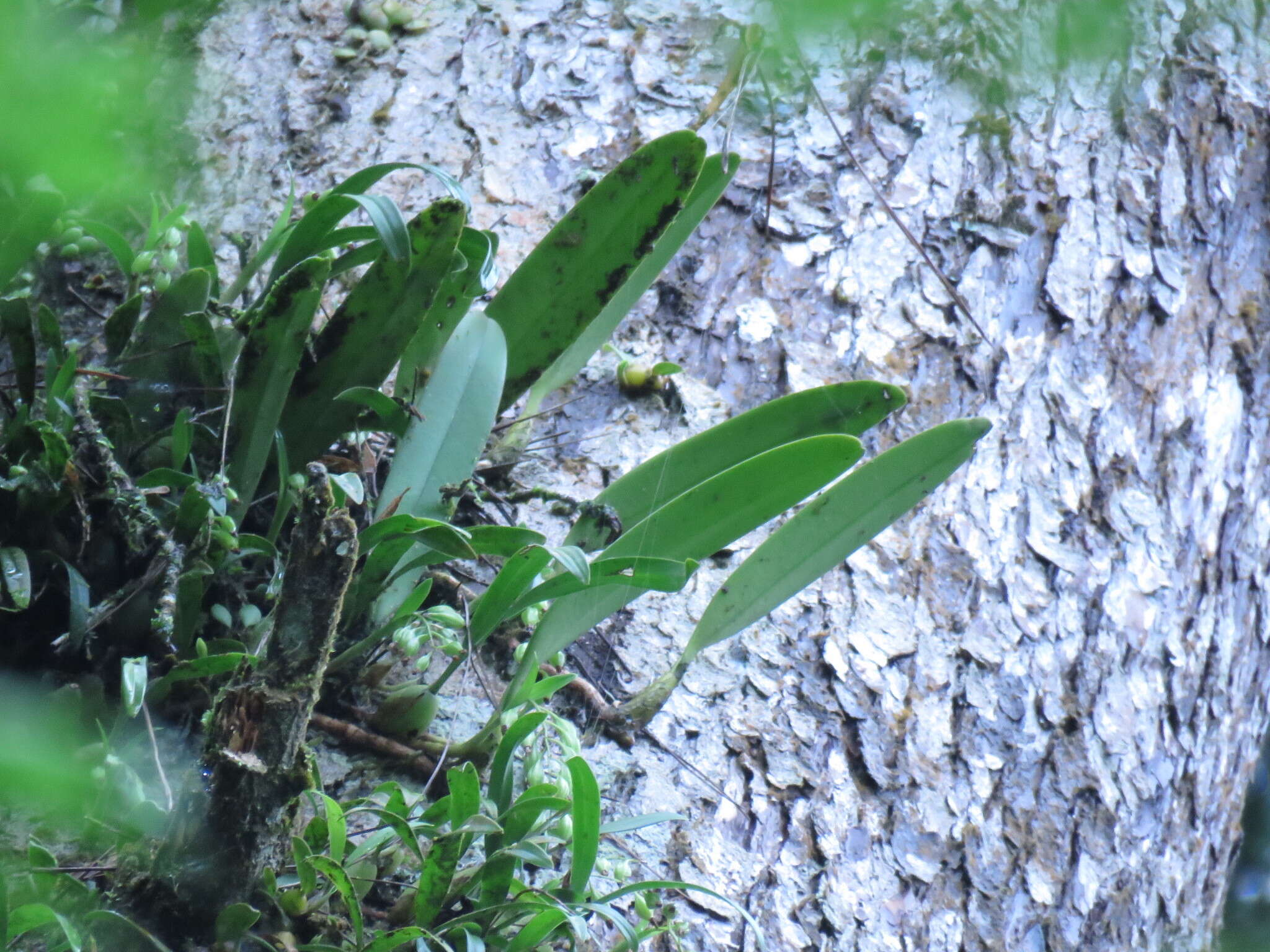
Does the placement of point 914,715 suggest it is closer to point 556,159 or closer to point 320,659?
point 320,659

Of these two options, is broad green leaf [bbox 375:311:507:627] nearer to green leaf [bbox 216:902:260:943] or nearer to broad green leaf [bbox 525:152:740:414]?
broad green leaf [bbox 525:152:740:414]

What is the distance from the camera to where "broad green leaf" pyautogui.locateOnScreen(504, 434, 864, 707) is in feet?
2.99

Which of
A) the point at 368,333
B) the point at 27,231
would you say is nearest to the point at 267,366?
the point at 368,333

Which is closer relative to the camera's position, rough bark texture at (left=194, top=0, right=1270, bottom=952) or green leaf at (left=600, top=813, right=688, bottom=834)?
green leaf at (left=600, top=813, right=688, bottom=834)

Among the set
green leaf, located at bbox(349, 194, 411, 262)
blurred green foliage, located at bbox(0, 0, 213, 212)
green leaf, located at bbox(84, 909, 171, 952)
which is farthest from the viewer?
green leaf, located at bbox(349, 194, 411, 262)

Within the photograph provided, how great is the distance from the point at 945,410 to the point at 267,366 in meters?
0.90

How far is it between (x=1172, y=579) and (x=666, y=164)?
1011 mm

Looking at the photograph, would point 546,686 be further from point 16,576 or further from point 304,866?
point 16,576

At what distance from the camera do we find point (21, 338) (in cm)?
99

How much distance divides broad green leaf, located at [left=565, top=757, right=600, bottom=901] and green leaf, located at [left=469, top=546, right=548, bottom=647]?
18 cm

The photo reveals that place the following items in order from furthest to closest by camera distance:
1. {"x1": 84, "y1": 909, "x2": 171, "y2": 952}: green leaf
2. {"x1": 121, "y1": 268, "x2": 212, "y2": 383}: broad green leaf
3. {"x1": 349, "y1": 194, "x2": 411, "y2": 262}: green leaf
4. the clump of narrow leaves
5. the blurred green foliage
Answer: {"x1": 121, "y1": 268, "x2": 212, "y2": 383}: broad green leaf, {"x1": 349, "y1": 194, "x2": 411, "y2": 262}: green leaf, the clump of narrow leaves, {"x1": 84, "y1": 909, "x2": 171, "y2": 952}: green leaf, the blurred green foliage

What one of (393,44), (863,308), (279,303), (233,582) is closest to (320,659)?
(233,582)

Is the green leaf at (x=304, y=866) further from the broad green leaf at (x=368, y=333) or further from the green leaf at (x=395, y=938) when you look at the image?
the broad green leaf at (x=368, y=333)

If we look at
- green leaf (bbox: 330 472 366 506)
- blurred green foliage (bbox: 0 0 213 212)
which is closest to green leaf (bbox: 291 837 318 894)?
green leaf (bbox: 330 472 366 506)
